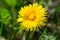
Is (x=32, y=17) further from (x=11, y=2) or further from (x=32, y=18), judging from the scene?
(x=11, y=2)

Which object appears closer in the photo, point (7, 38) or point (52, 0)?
point (7, 38)

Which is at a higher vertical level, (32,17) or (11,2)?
(11,2)

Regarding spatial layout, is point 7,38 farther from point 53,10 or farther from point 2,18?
point 53,10

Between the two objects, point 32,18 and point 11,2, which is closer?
point 32,18

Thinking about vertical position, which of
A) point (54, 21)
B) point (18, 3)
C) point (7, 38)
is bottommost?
point (7, 38)

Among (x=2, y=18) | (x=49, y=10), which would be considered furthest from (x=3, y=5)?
(x=49, y=10)

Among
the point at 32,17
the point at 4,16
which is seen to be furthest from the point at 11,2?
the point at 32,17
